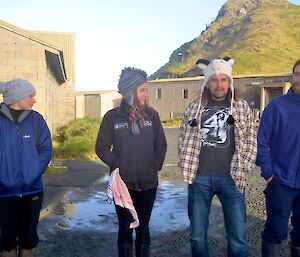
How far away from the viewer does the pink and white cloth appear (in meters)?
3.42

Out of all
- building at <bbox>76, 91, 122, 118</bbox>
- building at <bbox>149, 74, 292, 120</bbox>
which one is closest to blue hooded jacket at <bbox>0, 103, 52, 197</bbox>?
building at <bbox>149, 74, 292, 120</bbox>

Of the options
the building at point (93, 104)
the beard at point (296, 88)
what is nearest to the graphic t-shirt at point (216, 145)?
the beard at point (296, 88)

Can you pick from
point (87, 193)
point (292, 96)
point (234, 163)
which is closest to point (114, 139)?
point (234, 163)

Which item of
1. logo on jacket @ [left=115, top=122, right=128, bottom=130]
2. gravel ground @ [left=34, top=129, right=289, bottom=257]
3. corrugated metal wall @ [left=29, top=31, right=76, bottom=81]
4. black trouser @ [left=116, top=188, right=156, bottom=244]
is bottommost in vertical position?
gravel ground @ [left=34, top=129, right=289, bottom=257]

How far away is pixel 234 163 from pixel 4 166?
6.57 feet

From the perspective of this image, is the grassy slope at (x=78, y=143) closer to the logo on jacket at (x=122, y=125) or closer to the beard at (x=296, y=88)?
the logo on jacket at (x=122, y=125)

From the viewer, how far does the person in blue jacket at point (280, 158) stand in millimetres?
3449

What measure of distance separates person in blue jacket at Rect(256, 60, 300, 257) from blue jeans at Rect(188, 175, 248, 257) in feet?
1.04

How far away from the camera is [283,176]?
136 inches

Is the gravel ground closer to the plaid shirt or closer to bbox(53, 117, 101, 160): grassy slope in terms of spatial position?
the plaid shirt

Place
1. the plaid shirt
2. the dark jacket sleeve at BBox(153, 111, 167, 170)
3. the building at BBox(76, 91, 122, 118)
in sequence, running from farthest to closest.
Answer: the building at BBox(76, 91, 122, 118) → the dark jacket sleeve at BBox(153, 111, 167, 170) → the plaid shirt

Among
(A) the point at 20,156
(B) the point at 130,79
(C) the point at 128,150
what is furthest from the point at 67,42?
(C) the point at 128,150

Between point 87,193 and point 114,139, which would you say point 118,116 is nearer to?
point 114,139

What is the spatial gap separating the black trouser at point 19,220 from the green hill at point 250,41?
58046 millimetres
